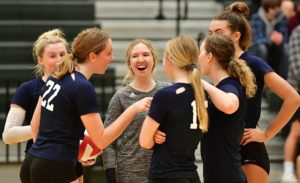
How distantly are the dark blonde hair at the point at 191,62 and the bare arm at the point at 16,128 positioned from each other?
3.98 ft

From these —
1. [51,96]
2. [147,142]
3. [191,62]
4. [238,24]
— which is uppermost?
[238,24]

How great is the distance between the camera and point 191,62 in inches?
175

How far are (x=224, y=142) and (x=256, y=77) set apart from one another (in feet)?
2.08

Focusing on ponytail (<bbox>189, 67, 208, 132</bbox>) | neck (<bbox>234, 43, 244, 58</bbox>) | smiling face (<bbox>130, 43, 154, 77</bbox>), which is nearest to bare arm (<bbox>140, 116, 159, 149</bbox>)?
ponytail (<bbox>189, 67, 208, 132</bbox>)

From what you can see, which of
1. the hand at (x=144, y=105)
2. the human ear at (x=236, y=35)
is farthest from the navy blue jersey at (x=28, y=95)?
the human ear at (x=236, y=35)

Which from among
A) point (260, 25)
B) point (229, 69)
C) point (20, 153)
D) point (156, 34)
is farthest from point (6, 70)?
point (229, 69)

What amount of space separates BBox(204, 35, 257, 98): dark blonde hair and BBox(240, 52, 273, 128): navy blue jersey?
0.92ft

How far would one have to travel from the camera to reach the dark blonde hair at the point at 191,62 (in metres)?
4.36

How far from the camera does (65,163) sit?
14.8ft

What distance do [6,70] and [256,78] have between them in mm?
4877

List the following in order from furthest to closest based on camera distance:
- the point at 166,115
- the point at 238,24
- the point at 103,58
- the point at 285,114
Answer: the point at 285,114 → the point at 238,24 → the point at 103,58 → the point at 166,115

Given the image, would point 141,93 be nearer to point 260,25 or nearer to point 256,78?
point 256,78

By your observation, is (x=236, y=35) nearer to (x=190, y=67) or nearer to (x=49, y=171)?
(x=190, y=67)

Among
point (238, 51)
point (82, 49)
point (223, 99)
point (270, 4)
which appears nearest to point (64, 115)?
point (82, 49)
